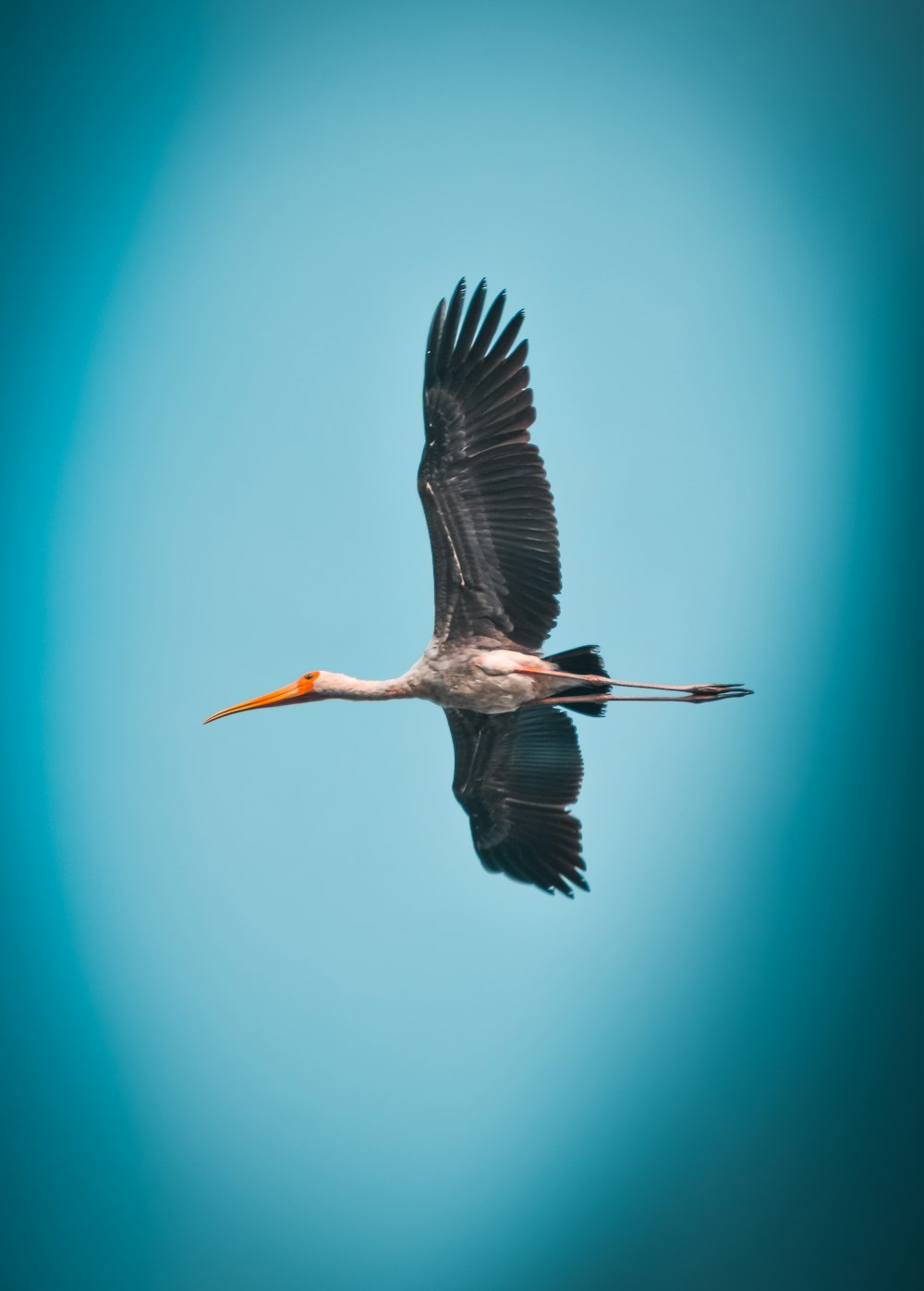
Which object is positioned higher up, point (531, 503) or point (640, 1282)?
point (531, 503)

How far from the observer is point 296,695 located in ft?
32.7

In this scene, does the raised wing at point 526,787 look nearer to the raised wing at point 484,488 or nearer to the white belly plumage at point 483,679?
the white belly plumage at point 483,679

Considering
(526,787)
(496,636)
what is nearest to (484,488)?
(496,636)

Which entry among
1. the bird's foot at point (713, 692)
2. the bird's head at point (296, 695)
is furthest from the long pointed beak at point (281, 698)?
the bird's foot at point (713, 692)

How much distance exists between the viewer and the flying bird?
8.74 meters

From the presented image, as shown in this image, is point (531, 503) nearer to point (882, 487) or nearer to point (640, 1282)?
point (882, 487)

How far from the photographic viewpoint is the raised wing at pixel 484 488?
28.5 ft

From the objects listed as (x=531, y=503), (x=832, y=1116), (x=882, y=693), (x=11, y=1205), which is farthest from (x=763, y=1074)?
(x=531, y=503)

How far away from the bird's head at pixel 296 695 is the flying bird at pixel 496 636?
0.01 metres

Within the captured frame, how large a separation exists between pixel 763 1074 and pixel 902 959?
98.4 inches

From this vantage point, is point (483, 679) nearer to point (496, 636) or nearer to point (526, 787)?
point (496, 636)

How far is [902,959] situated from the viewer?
1839 cm

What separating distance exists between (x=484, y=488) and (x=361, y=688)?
1825 mm

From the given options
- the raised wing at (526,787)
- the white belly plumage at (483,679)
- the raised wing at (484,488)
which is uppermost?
the raised wing at (484,488)
